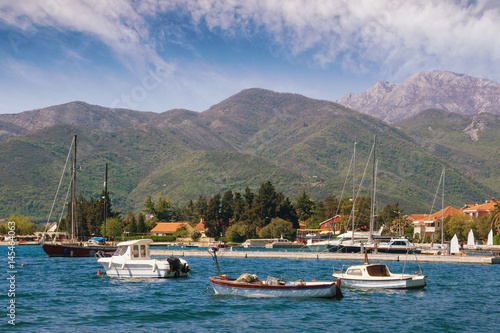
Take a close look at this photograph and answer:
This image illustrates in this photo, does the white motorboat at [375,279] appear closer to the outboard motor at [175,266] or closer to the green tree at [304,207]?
the outboard motor at [175,266]

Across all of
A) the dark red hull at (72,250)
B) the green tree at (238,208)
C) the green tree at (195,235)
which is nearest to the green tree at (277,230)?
the green tree at (238,208)

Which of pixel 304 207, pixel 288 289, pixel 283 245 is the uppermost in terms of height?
pixel 304 207

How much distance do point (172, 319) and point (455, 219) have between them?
Answer: 128935 mm

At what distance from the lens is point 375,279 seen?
4369cm

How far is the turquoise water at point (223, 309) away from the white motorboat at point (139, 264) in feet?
3.65

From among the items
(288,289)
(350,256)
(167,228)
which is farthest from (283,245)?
(288,289)

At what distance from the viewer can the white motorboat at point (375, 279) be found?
43.9 meters

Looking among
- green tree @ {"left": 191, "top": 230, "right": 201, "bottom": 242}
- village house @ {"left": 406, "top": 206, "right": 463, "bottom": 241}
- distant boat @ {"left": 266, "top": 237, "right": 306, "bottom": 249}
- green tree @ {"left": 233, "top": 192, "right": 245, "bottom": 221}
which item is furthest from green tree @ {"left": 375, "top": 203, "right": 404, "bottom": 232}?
green tree @ {"left": 191, "top": 230, "right": 201, "bottom": 242}

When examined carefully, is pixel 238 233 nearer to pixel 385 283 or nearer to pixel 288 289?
pixel 385 283

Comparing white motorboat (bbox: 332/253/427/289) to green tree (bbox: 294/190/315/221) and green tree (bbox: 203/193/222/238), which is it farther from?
green tree (bbox: 294/190/315/221)

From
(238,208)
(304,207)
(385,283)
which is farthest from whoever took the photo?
(304,207)

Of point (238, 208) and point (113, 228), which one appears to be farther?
point (113, 228)

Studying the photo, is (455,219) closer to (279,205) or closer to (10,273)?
(279,205)

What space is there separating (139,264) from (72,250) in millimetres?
38116
